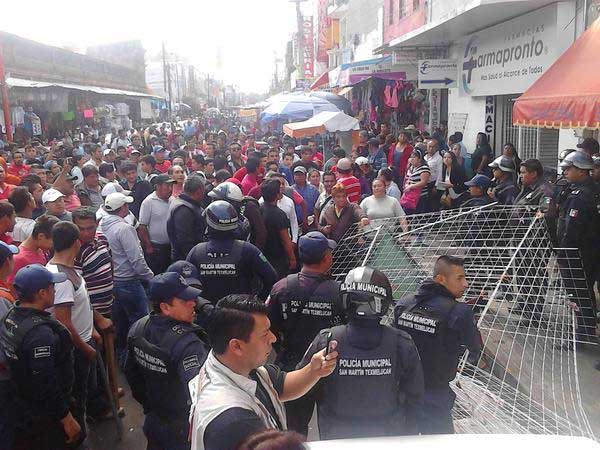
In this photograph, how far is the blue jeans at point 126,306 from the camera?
5.65m

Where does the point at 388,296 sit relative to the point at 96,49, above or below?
below

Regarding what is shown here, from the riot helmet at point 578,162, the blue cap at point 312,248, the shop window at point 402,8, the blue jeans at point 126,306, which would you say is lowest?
the blue jeans at point 126,306

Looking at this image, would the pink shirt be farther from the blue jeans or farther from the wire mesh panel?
the wire mesh panel

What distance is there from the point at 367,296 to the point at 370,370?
1.15 feet

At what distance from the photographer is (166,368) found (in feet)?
10.0

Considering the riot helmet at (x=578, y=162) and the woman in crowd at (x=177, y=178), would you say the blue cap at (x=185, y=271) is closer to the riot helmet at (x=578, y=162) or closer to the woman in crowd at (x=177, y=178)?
the woman in crowd at (x=177, y=178)

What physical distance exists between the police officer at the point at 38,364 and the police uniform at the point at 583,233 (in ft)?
15.0

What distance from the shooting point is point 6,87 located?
616 inches

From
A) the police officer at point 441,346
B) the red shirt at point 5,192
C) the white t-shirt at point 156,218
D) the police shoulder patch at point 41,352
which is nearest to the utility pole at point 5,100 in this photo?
the red shirt at point 5,192

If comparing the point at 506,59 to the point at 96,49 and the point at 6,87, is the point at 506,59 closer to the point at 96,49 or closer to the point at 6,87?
the point at 6,87

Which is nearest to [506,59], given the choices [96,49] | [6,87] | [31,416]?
[31,416]

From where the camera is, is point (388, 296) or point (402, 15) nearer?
point (388, 296)

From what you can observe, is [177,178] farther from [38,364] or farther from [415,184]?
[38,364]

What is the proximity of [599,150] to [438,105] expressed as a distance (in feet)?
33.4
